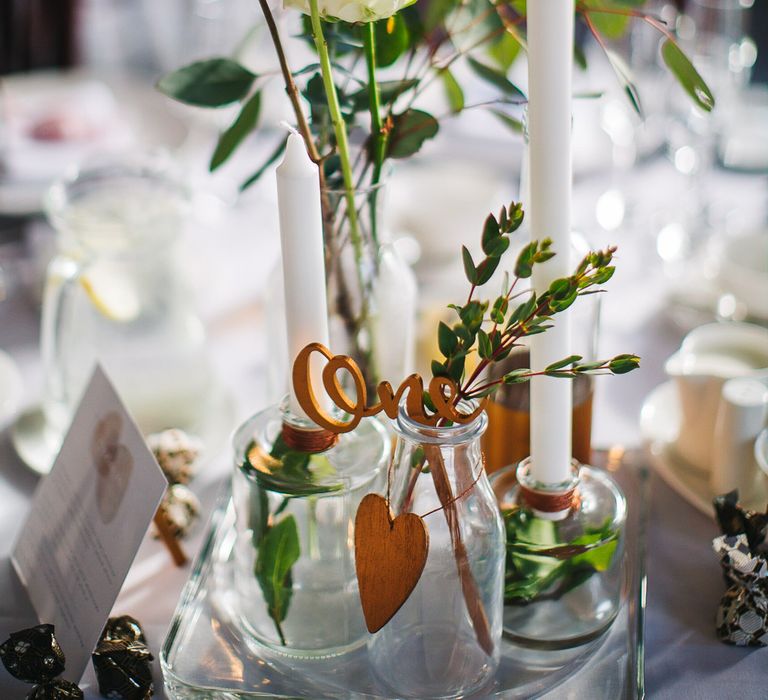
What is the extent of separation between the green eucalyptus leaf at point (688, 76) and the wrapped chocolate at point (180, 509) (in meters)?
0.44

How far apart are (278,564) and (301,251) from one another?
0.18 metres

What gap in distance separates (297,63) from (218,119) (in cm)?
13

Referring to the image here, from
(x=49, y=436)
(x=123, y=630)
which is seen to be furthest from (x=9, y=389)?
(x=123, y=630)

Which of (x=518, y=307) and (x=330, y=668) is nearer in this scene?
(x=518, y=307)

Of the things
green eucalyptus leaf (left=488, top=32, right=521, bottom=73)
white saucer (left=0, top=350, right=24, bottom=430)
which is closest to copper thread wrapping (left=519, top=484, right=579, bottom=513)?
green eucalyptus leaf (left=488, top=32, right=521, bottom=73)

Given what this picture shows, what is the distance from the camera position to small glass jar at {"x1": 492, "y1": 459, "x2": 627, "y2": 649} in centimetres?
55

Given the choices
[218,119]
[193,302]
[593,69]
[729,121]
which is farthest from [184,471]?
[593,69]

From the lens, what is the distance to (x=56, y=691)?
533 millimetres

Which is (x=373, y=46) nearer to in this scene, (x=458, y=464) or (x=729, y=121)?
(x=458, y=464)

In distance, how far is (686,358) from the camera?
76 cm

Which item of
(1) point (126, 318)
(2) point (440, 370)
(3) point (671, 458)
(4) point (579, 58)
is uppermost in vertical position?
(4) point (579, 58)

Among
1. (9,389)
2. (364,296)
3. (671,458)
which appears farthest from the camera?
(9,389)

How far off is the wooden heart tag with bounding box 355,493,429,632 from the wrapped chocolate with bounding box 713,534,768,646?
8.5 inches

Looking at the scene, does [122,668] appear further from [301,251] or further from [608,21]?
[608,21]
